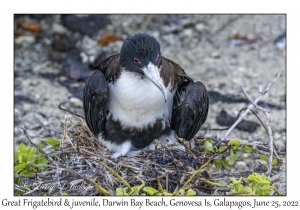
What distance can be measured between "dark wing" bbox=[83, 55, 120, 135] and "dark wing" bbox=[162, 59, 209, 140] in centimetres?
40

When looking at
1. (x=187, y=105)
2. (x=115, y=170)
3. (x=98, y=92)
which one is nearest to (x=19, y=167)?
(x=115, y=170)

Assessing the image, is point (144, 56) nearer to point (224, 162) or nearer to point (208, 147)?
point (208, 147)

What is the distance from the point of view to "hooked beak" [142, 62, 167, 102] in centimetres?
439

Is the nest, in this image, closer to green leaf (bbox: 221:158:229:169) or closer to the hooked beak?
green leaf (bbox: 221:158:229:169)

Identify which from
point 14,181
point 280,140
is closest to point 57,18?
point 280,140

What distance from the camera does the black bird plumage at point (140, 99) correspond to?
4492mm

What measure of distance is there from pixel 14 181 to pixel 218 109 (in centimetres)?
279

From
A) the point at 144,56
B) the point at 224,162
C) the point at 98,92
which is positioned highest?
the point at 144,56

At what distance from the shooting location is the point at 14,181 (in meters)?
4.41

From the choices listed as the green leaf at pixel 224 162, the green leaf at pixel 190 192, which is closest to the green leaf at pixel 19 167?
the green leaf at pixel 190 192

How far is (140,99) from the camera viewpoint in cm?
460

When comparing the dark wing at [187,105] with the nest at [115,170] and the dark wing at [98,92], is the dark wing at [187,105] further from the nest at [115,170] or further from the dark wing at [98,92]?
the dark wing at [98,92]

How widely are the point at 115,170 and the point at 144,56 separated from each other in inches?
32.3
